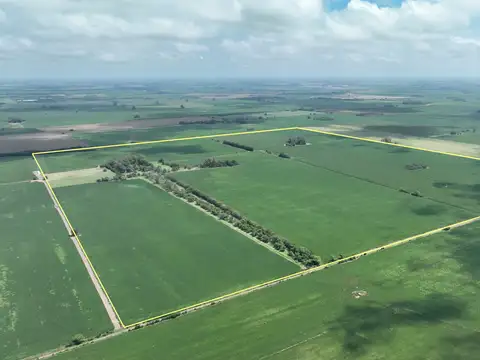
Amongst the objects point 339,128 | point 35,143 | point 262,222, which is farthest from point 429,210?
point 35,143

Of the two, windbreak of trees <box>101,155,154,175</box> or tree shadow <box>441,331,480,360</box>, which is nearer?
tree shadow <box>441,331,480,360</box>

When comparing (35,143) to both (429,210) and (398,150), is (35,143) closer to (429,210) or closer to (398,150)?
(398,150)

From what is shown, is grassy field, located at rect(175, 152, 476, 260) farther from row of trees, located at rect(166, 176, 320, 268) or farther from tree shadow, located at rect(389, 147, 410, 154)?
tree shadow, located at rect(389, 147, 410, 154)

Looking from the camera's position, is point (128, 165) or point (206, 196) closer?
point (206, 196)

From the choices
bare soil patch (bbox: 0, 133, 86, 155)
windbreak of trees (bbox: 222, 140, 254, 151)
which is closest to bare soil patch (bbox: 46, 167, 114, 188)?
bare soil patch (bbox: 0, 133, 86, 155)

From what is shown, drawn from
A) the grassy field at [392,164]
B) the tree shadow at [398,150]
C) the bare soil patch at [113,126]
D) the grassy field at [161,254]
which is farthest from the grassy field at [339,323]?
the bare soil patch at [113,126]
